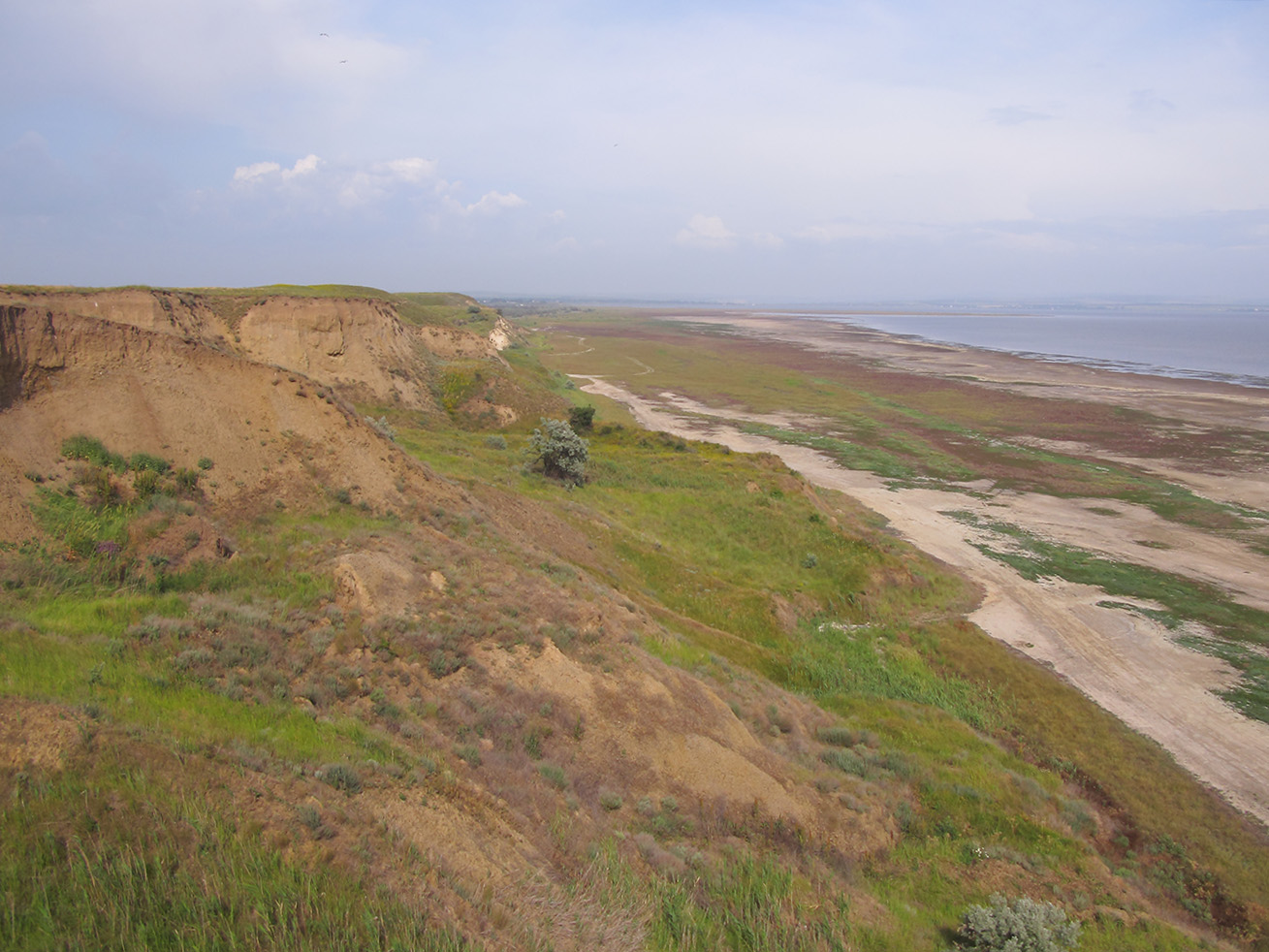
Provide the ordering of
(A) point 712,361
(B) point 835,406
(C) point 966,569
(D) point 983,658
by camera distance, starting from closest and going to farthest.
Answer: (D) point 983,658 < (C) point 966,569 < (B) point 835,406 < (A) point 712,361

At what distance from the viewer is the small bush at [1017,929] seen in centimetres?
886

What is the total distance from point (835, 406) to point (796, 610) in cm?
5714

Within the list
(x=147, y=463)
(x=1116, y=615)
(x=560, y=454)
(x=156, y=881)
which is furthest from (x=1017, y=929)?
(x=560, y=454)

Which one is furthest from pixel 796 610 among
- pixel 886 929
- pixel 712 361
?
pixel 712 361

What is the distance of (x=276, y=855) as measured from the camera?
5852 millimetres

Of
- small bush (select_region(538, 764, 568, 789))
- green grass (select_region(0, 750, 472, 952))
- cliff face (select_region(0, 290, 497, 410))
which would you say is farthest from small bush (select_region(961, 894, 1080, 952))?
cliff face (select_region(0, 290, 497, 410))

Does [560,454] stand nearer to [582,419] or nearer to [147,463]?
[582,419]

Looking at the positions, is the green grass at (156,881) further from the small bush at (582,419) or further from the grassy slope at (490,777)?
the small bush at (582,419)

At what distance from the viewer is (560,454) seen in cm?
3253

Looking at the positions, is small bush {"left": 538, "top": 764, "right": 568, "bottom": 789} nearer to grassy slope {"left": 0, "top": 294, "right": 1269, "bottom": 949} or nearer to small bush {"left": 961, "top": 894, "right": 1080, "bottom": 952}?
grassy slope {"left": 0, "top": 294, "right": 1269, "bottom": 949}

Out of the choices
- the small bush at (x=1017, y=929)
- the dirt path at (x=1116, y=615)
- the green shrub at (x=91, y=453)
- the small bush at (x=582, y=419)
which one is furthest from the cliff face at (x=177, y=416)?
the small bush at (x=582, y=419)

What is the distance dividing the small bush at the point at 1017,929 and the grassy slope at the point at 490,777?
55cm

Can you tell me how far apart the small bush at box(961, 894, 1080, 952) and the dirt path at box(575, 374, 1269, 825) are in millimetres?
11442

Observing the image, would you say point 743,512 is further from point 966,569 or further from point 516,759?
point 516,759
